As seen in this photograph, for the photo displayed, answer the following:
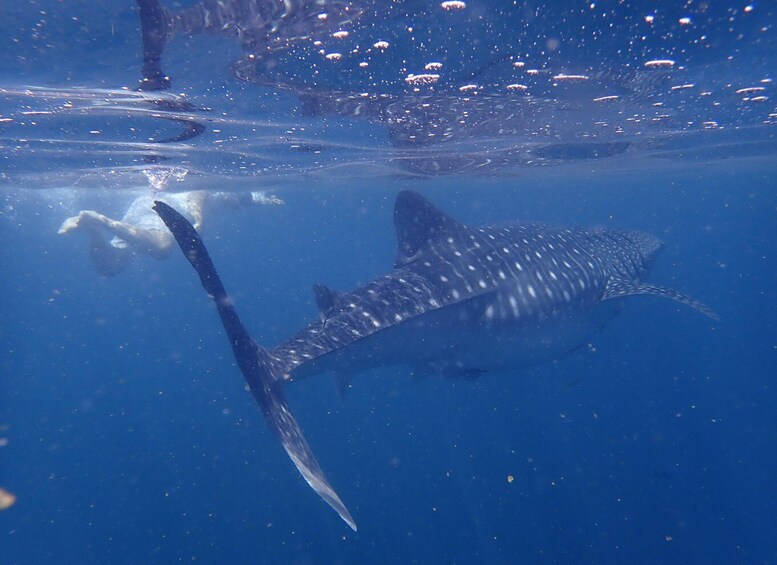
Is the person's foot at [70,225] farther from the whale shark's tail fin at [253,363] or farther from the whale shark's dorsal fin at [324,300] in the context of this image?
the whale shark's tail fin at [253,363]

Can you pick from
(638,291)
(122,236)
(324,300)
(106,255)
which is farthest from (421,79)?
(106,255)

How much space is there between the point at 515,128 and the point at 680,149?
10.7 meters

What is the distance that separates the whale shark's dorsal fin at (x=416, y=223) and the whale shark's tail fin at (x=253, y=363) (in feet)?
12.5

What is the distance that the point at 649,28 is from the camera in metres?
7.19

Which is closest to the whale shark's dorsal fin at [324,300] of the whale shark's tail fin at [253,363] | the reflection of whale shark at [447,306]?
the reflection of whale shark at [447,306]

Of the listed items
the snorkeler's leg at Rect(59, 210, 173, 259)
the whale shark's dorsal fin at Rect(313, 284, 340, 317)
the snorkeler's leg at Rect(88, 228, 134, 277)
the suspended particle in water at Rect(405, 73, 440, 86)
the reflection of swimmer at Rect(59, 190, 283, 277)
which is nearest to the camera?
the whale shark's dorsal fin at Rect(313, 284, 340, 317)

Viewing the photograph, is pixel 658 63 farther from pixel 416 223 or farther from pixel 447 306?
pixel 447 306

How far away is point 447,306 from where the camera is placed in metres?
7.53

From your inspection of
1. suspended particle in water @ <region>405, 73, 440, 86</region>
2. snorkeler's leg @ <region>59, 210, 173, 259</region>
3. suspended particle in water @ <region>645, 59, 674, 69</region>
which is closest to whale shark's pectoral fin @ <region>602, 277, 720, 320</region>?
suspended particle in water @ <region>645, 59, 674, 69</region>

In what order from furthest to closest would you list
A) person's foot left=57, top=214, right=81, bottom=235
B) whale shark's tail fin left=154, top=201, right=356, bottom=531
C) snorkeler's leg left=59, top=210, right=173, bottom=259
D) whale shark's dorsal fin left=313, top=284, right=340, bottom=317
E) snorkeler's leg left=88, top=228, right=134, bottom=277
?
snorkeler's leg left=88, top=228, right=134, bottom=277
snorkeler's leg left=59, top=210, right=173, bottom=259
person's foot left=57, top=214, right=81, bottom=235
whale shark's dorsal fin left=313, top=284, right=340, bottom=317
whale shark's tail fin left=154, top=201, right=356, bottom=531

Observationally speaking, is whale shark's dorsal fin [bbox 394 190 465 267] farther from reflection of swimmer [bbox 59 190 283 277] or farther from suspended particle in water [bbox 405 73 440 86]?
reflection of swimmer [bbox 59 190 283 277]

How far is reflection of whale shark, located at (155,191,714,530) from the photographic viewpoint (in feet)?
17.6

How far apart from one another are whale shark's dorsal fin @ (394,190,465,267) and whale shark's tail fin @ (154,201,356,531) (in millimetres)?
3808

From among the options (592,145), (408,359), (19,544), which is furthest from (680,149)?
(19,544)
